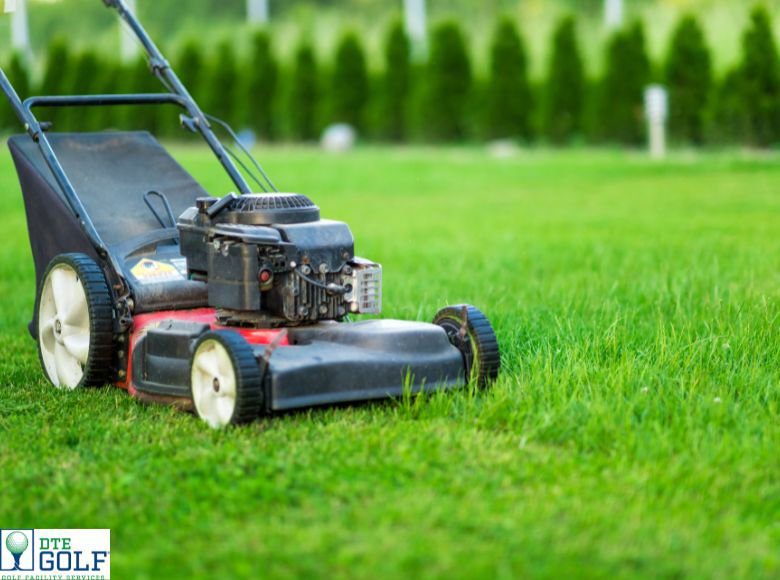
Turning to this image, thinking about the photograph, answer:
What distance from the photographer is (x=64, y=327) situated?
15.9 ft

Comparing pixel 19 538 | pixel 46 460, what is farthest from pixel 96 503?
pixel 46 460

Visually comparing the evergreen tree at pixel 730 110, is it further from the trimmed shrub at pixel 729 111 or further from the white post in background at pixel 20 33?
the white post in background at pixel 20 33

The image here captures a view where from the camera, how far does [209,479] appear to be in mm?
3369

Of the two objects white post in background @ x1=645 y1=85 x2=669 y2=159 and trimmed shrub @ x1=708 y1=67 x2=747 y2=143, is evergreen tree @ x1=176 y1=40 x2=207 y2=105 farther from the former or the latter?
trimmed shrub @ x1=708 y1=67 x2=747 y2=143

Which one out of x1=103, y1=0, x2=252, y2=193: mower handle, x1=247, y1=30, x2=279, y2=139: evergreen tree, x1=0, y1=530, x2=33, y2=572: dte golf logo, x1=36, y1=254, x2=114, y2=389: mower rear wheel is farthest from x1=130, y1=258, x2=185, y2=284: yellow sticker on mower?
x1=247, y1=30, x2=279, y2=139: evergreen tree

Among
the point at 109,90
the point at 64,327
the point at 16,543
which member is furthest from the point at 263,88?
the point at 16,543

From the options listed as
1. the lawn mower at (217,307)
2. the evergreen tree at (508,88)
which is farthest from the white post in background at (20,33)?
the lawn mower at (217,307)

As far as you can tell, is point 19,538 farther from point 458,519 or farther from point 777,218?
point 777,218

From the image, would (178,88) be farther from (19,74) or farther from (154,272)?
(19,74)

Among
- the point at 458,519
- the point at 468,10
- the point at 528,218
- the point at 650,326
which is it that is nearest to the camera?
the point at 458,519

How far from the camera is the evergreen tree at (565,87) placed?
1983 centimetres

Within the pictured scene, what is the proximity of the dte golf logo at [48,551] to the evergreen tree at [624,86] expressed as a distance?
17260 mm

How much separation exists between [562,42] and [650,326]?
15188 millimetres

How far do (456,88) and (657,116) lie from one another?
451 cm
